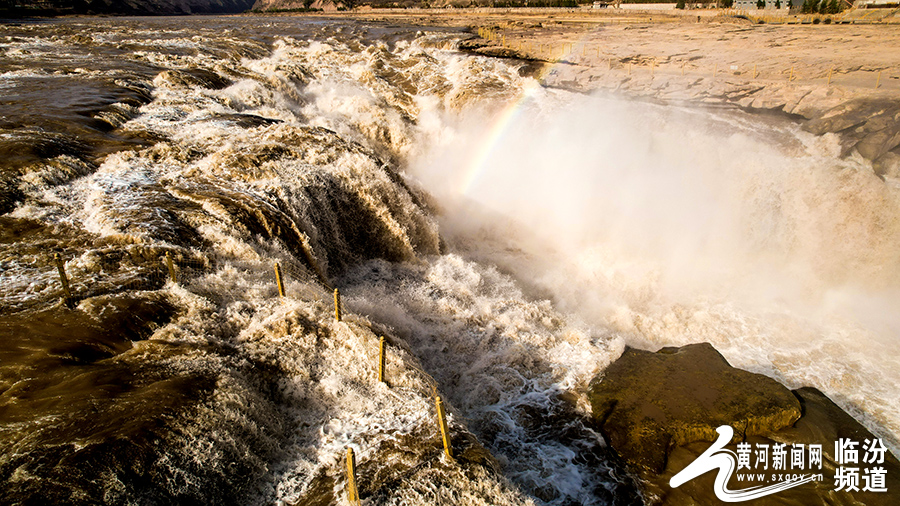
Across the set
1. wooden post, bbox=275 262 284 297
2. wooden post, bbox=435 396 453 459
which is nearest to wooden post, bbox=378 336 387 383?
wooden post, bbox=435 396 453 459

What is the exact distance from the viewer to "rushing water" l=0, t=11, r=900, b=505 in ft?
14.5

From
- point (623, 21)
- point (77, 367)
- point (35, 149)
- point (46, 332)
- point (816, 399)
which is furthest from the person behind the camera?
point (623, 21)

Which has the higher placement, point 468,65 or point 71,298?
point 468,65

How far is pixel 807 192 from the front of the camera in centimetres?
1239

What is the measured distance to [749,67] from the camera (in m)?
20.2

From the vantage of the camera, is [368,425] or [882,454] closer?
[368,425]

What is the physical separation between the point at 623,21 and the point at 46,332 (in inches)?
1914

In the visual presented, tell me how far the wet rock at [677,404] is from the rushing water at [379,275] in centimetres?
42

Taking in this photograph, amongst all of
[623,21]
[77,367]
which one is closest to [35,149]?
[77,367]

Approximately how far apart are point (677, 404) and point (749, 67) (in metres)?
20.2

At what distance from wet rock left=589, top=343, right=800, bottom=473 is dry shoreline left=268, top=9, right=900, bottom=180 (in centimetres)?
1051

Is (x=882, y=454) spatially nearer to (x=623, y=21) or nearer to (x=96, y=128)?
(x=96, y=128)

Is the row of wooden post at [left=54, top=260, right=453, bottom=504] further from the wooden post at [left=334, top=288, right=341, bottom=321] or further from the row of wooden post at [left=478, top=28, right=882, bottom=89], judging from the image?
the row of wooden post at [left=478, top=28, right=882, bottom=89]

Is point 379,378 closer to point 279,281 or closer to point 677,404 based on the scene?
point 279,281
